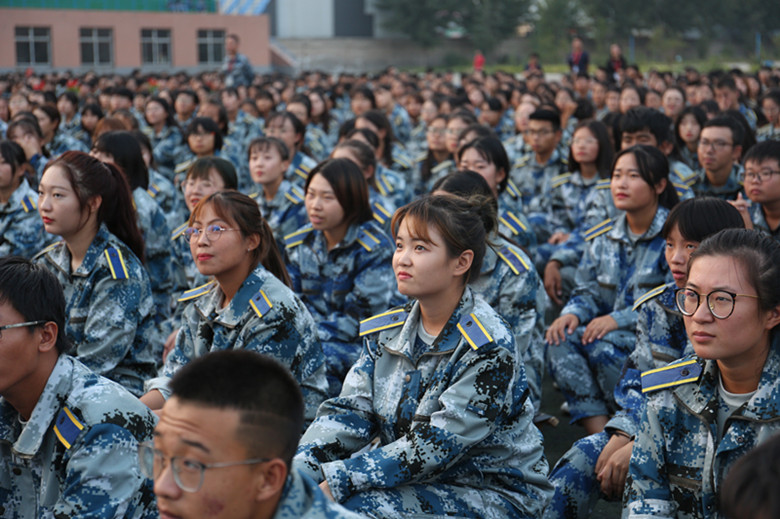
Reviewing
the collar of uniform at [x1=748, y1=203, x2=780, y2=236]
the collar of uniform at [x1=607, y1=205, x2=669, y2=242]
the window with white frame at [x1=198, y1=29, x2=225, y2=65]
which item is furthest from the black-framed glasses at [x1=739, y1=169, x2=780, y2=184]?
the window with white frame at [x1=198, y1=29, x2=225, y2=65]

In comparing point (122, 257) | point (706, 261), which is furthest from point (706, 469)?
point (122, 257)

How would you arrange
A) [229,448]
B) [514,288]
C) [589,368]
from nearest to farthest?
[229,448] → [514,288] → [589,368]

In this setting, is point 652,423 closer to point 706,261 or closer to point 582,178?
point 706,261

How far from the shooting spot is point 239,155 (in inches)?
344

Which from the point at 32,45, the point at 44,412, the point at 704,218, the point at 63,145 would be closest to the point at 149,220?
the point at 44,412

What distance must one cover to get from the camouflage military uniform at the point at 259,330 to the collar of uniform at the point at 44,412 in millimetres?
622

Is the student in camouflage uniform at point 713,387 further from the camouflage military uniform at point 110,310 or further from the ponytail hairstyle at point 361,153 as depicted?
the ponytail hairstyle at point 361,153

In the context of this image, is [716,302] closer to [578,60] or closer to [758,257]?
[758,257]

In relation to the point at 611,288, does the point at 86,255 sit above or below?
above

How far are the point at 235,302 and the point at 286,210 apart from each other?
2.15m

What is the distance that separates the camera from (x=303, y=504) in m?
1.51

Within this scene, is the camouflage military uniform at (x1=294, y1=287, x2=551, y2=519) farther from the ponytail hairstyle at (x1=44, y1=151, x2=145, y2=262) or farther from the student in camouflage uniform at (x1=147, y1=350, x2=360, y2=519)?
the ponytail hairstyle at (x1=44, y1=151, x2=145, y2=262)

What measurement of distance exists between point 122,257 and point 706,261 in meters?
2.03

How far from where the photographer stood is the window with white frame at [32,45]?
2839 centimetres
